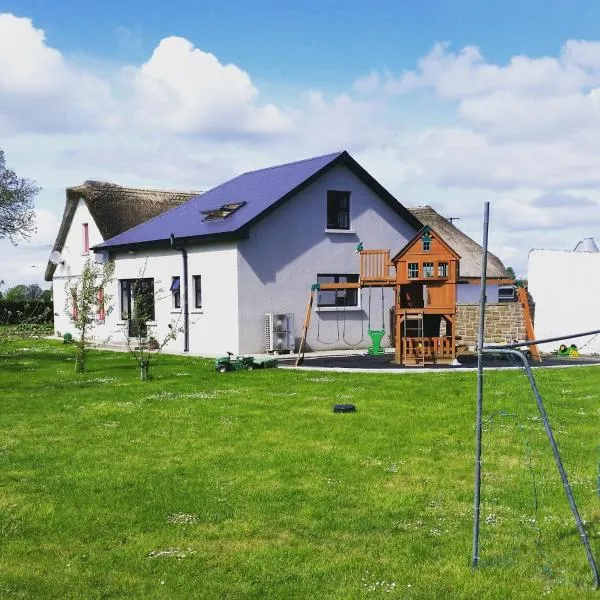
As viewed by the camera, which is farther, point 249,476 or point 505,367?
point 505,367

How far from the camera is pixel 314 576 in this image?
6324mm

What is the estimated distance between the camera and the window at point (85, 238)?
38.4 m

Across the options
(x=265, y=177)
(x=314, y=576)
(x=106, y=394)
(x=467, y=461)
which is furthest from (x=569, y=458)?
(x=265, y=177)

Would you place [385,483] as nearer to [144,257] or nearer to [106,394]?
[106,394]

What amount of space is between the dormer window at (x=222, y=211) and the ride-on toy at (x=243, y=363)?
8209mm

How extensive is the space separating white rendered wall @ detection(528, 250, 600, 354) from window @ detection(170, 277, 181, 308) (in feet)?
46.2

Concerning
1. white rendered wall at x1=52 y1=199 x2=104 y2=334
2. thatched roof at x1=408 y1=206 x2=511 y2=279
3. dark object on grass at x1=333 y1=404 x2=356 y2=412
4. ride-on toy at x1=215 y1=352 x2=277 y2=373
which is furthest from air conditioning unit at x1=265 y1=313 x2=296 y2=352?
thatched roof at x1=408 y1=206 x2=511 y2=279

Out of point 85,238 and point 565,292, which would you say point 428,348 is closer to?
point 565,292

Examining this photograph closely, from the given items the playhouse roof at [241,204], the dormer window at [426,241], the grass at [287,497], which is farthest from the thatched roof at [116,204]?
the grass at [287,497]

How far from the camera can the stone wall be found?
2875 cm

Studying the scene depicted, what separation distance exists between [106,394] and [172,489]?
8314 mm

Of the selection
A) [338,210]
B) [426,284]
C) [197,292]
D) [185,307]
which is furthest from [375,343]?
[185,307]

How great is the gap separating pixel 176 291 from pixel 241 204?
14.7ft

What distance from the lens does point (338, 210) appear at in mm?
29688
